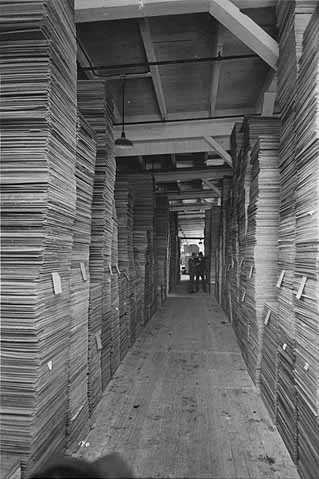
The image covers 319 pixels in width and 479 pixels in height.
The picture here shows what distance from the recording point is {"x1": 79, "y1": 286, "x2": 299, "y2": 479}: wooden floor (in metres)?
2.41

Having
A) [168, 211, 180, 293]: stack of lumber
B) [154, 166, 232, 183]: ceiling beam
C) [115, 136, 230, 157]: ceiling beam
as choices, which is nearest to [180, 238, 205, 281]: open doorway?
[168, 211, 180, 293]: stack of lumber

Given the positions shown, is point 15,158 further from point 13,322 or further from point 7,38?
point 13,322

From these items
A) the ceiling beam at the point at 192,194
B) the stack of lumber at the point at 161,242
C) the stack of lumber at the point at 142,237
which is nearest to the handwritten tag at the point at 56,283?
the stack of lumber at the point at 142,237

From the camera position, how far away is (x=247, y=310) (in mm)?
4395

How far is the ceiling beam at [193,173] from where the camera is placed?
988 centimetres

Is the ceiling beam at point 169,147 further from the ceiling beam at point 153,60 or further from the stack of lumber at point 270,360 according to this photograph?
the stack of lumber at point 270,360

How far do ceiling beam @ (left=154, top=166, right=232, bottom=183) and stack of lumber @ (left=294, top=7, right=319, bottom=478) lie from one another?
24.6ft

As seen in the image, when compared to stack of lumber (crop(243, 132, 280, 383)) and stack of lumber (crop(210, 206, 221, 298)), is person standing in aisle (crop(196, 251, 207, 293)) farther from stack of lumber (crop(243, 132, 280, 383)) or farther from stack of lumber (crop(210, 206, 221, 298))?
stack of lumber (crop(243, 132, 280, 383))

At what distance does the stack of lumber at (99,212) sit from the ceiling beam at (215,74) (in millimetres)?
1621

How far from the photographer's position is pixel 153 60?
475 centimetres

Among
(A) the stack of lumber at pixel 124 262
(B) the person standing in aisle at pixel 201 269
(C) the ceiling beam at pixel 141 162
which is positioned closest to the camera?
(A) the stack of lumber at pixel 124 262

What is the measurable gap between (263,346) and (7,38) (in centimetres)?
313

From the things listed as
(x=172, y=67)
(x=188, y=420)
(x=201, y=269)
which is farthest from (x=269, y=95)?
(x=201, y=269)

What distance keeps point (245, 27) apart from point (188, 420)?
3490 mm
